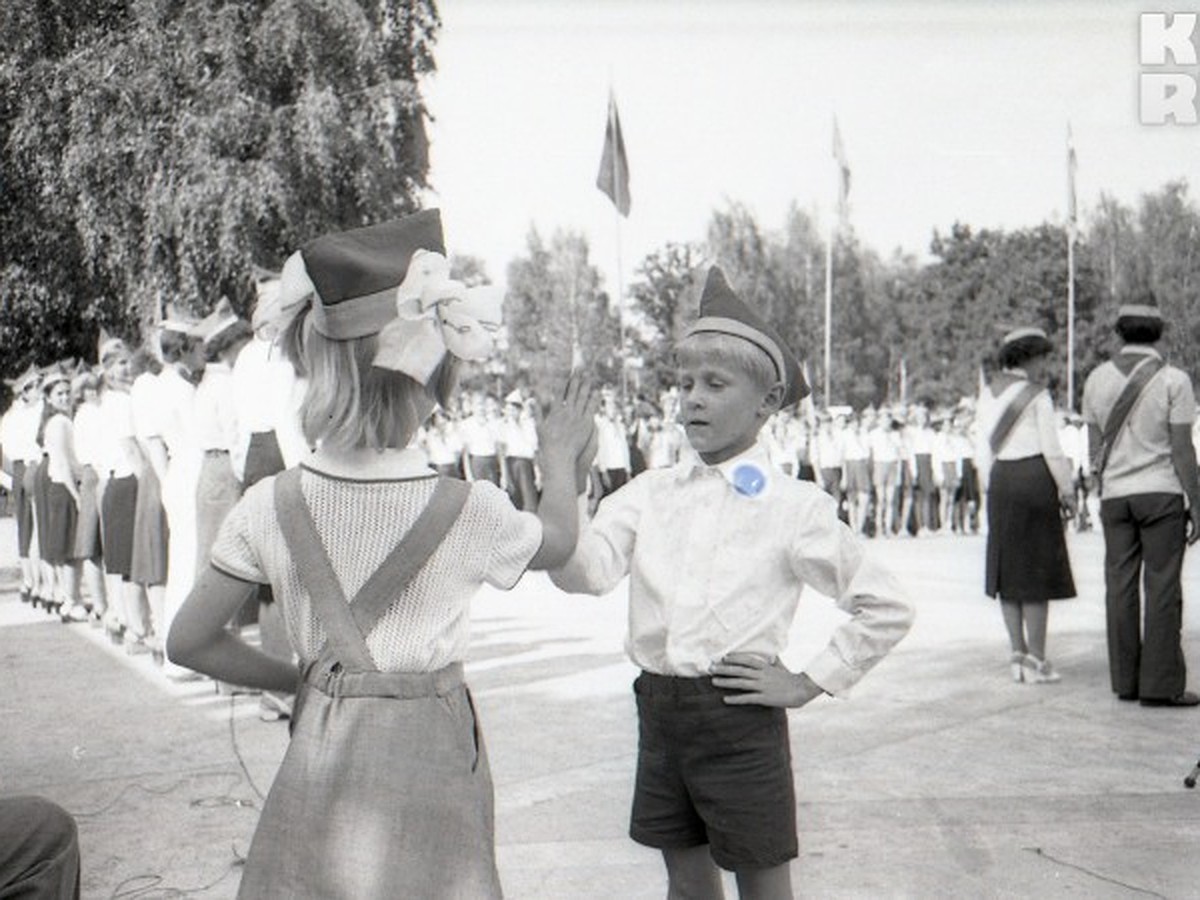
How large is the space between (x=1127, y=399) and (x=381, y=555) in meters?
5.64

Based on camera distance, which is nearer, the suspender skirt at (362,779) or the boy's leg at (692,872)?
the suspender skirt at (362,779)

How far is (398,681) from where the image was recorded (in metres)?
2.48

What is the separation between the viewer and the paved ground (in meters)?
4.56

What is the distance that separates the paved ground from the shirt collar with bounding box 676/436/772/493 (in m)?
1.69

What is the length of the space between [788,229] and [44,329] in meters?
57.5

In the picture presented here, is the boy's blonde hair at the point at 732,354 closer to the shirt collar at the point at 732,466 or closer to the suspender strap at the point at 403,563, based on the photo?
the shirt collar at the point at 732,466

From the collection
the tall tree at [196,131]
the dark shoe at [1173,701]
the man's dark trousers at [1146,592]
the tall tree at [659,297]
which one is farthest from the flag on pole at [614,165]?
the tall tree at [659,297]

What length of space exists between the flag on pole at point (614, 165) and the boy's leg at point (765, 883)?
66.6ft

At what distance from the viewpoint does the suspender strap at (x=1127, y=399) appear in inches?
285

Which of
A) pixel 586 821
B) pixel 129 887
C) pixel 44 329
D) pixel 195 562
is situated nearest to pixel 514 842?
pixel 586 821

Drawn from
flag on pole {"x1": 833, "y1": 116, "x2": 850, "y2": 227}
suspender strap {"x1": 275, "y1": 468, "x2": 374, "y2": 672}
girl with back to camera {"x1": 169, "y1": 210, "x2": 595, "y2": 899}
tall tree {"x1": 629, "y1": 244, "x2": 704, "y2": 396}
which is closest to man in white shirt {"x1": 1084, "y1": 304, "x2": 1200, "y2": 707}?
girl with back to camera {"x1": 169, "y1": 210, "x2": 595, "y2": 899}

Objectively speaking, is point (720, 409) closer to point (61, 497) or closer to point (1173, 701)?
point (1173, 701)

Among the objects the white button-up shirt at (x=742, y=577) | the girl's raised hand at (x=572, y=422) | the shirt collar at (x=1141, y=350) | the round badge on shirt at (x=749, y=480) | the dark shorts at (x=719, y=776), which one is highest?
the shirt collar at (x=1141, y=350)

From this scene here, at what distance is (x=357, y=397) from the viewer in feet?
8.28
